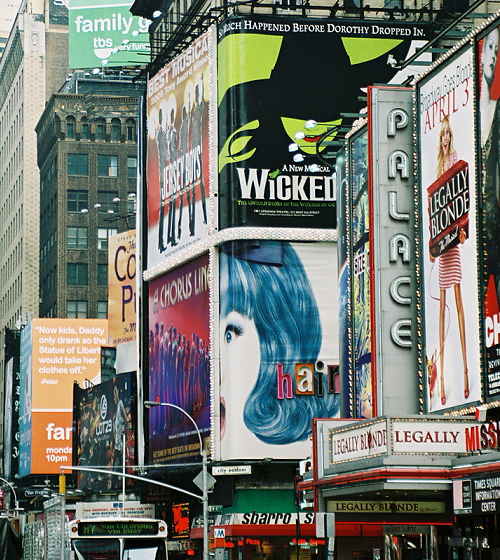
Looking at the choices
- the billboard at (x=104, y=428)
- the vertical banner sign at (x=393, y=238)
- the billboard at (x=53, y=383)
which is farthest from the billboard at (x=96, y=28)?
the vertical banner sign at (x=393, y=238)

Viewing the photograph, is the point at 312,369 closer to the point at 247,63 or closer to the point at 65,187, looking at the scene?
the point at 247,63

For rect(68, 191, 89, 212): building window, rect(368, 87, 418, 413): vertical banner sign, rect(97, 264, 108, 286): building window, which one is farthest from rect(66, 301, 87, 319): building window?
rect(368, 87, 418, 413): vertical banner sign

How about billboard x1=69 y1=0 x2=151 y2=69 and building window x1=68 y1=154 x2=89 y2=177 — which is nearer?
building window x1=68 y1=154 x2=89 y2=177

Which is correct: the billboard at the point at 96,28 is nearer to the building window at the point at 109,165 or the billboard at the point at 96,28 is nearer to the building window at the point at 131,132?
the building window at the point at 131,132

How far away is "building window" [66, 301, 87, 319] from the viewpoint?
128 metres

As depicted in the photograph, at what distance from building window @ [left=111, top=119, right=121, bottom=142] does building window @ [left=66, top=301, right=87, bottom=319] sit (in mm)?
17594

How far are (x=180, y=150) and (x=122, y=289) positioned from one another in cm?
2137

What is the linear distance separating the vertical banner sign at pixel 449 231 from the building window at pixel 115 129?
3814 inches

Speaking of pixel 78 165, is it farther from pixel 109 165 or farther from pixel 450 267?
pixel 450 267

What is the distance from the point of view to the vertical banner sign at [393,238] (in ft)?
123

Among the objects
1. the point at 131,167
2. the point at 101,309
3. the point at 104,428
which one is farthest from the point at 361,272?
the point at 131,167

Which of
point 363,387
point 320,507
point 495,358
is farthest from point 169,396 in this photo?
point 495,358

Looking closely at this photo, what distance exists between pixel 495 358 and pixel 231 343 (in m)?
28.8

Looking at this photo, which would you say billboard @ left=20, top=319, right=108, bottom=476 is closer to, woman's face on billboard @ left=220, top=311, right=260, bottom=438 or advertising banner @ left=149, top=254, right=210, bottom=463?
advertising banner @ left=149, top=254, right=210, bottom=463
